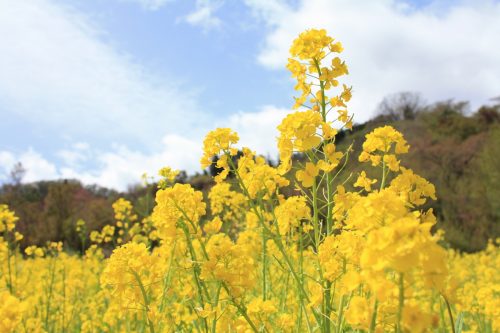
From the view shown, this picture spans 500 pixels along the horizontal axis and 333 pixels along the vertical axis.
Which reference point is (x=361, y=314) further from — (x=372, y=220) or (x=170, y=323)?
(x=170, y=323)

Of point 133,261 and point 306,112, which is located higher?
point 306,112

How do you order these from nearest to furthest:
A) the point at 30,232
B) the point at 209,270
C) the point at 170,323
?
the point at 209,270 → the point at 170,323 → the point at 30,232

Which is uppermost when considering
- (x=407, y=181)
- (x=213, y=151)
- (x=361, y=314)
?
(x=213, y=151)

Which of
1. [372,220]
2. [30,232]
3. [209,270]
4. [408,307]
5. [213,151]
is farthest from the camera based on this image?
[30,232]

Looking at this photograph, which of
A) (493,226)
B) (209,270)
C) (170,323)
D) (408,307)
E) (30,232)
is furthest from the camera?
(493,226)

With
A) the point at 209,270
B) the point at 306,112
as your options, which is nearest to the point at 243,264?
the point at 209,270

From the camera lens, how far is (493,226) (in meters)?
17.0

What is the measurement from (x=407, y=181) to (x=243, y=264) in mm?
807

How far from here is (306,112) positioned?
78.2 inches

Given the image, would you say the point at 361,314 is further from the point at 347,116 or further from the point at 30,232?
the point at 30,232

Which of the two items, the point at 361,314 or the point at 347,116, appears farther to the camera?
the point at 347,116

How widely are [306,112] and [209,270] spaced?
2.58 feet

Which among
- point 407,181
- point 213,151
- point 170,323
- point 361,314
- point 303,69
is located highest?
point 303,69

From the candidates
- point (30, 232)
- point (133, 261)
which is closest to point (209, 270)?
point (133, 261)
